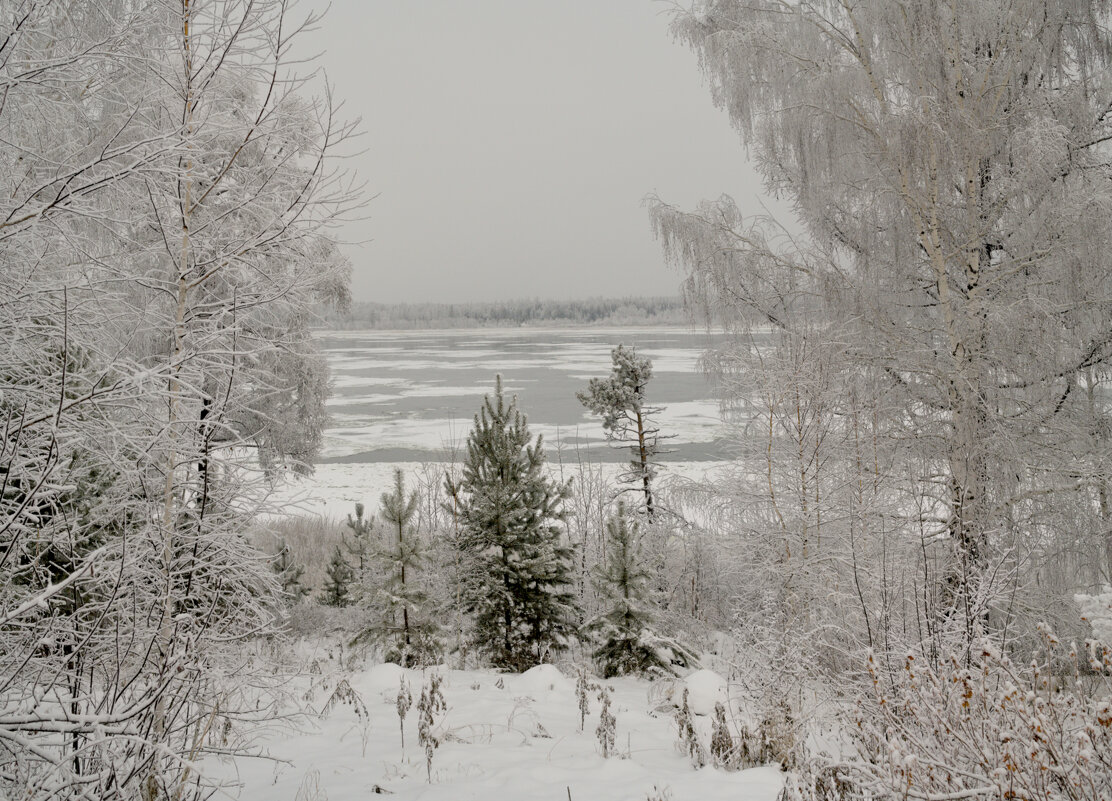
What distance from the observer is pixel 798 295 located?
29.1 feet

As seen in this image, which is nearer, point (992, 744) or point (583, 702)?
point (992, 744)

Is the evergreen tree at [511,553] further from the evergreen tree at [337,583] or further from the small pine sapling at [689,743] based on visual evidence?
the evergreen tree at [337,583]

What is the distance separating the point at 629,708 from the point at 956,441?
487 centimetres

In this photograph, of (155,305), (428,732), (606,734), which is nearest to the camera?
(155,305)

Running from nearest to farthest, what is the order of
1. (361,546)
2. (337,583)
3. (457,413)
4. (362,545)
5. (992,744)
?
(992,744) → (362,545) → (361,546) → (337,583) → (457,413)

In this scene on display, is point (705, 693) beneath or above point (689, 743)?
beneath

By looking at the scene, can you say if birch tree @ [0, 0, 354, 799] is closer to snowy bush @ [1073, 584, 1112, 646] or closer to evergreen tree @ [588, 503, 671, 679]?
evergreen tree @ [588, 503, 671, 679]

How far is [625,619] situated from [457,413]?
1006 inches

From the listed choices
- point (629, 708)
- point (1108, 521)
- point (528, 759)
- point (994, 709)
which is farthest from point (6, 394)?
point (1108, 521)

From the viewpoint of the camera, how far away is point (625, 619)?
29.8 ft

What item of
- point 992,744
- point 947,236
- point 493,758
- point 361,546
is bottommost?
point 361,546

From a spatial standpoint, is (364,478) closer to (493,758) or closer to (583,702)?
(583,702)

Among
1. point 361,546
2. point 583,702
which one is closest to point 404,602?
point 583,702

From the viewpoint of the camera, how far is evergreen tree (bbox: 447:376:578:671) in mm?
9758
